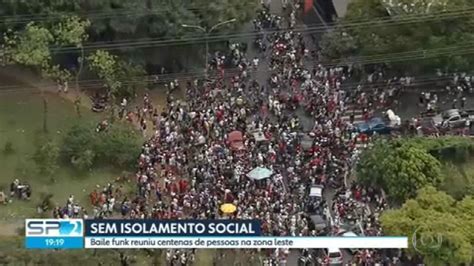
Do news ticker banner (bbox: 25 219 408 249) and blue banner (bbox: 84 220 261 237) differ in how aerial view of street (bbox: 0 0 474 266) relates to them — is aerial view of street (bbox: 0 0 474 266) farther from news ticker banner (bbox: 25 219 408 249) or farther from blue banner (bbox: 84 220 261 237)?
news ticker banner (bbox: 25 219 408 249)

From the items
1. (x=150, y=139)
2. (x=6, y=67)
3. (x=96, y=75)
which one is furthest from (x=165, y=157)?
(x=6, y=67)

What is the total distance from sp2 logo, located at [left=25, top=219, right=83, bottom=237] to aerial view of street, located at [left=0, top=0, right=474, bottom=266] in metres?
1.96

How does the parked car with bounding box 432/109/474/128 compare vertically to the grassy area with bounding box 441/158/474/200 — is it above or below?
above

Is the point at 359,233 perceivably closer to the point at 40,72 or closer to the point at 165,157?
the point at 165,157

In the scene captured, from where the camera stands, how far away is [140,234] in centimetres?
5584

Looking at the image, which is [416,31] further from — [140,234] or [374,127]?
[140,234]

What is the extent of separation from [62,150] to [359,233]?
16.4m

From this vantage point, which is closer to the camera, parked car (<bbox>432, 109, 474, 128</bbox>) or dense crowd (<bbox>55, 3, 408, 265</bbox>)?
dense crowd (<bbox>55, 3, 408, 265</bbox>)

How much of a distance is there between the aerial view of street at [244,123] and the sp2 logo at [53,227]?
6.44 feet

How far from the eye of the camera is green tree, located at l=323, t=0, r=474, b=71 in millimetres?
70000

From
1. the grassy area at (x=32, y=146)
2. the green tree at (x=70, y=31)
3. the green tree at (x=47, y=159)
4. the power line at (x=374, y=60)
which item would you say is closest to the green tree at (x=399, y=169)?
the power line at (x=374, y=60)

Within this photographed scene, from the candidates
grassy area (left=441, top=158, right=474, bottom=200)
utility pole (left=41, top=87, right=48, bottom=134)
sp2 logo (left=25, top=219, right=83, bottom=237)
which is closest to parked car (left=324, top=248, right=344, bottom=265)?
grassy area (left=441, top=158, right=474, bottom=200)

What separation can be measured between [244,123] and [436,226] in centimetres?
1414

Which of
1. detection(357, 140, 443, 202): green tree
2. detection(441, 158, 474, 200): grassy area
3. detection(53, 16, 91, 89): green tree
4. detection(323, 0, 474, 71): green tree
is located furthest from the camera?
detection(323, 0, 474, 71): green tree
